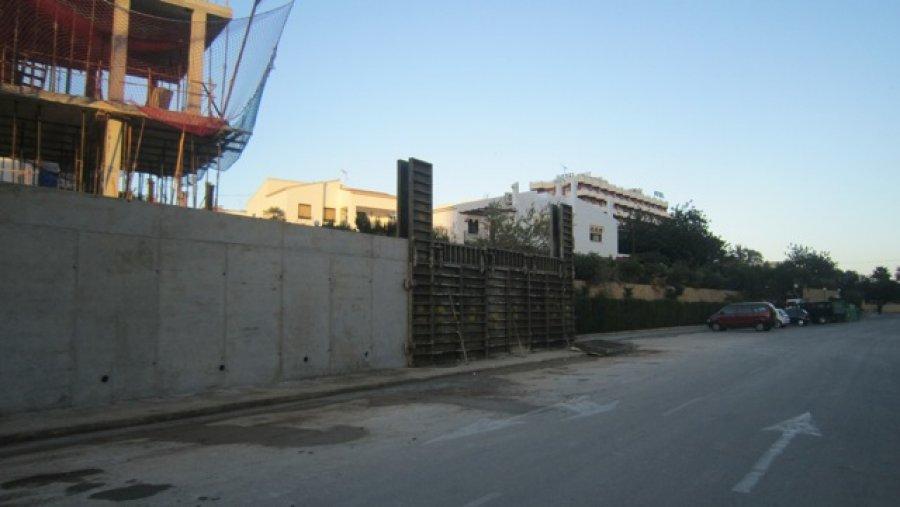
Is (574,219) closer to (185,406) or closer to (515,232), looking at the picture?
(515,232)

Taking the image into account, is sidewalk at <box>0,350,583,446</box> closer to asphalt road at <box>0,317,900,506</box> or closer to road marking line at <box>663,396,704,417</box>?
asphalt road at <box>0,317,900,506</box>

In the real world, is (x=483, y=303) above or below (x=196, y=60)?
below

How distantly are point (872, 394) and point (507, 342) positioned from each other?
11.5 meters

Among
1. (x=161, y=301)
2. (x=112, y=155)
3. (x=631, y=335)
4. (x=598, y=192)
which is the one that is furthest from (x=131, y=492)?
(x=598, y=192)

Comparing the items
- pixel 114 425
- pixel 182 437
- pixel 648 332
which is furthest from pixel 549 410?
pixel 648 332

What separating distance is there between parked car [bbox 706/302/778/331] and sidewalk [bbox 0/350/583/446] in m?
32.0

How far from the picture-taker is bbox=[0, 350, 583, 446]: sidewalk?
30.2 ft

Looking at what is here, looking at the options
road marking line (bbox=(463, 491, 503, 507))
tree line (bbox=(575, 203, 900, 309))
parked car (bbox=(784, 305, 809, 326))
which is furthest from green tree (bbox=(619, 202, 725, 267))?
road marking line (bbox=(463, 491, 503, 507))

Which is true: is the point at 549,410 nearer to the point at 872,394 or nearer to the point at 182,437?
the point at 182,437

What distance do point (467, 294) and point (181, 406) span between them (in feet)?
35.1

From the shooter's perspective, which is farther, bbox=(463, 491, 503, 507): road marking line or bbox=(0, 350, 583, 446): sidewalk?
bbox=(0, 350, 583, 446): sidewalk

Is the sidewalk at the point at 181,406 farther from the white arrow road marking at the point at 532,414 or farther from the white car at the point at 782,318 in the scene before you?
the white car at the point at 782,318

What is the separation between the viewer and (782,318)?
1884 inches

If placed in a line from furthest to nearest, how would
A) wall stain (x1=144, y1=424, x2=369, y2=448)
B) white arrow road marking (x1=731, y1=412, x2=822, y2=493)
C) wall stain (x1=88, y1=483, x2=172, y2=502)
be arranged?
1. wall stain (x1=144, y1=424, x2=369, y2=448)
2. white arrow road marking (x1=731, y1=412, x2=822, y2=493)
3. wall stain (x1=88, y1=483, x2=172, y2=502)
